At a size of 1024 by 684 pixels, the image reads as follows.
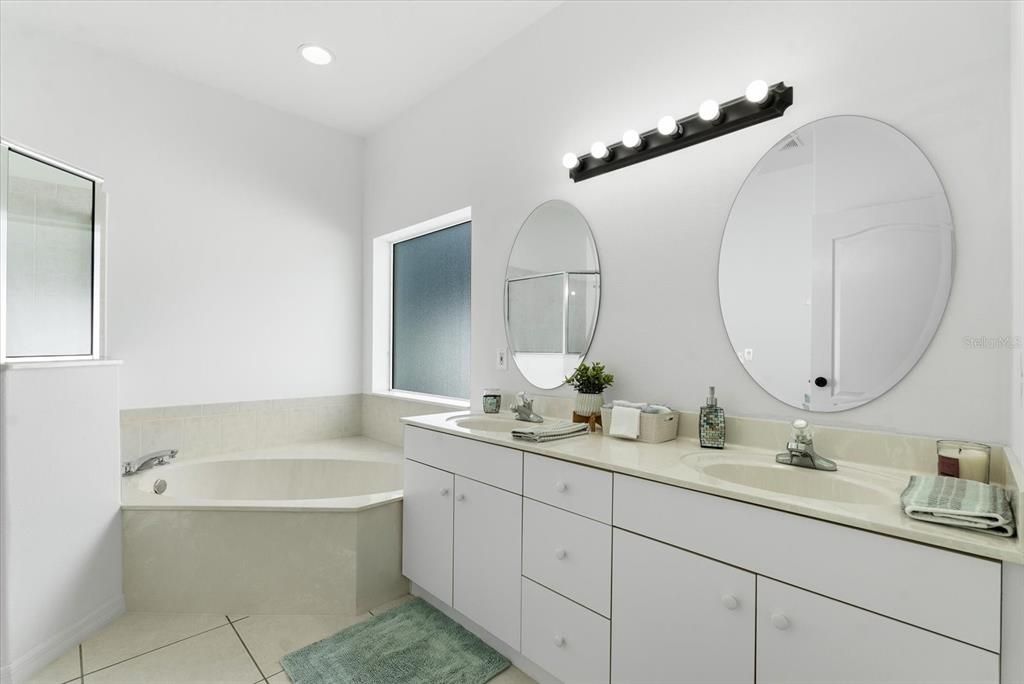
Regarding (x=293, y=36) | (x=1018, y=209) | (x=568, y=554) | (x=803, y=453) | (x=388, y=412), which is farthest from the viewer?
(x=388, y=412)

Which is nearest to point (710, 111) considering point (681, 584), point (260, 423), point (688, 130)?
point (688, 130)

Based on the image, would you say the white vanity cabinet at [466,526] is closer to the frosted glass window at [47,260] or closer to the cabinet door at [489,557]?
the cabinet door at [489,557]

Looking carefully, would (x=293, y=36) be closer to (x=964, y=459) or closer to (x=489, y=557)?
(x=489, y=557)

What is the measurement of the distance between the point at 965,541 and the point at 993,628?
0.15 meters

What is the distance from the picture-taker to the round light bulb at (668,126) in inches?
69.4

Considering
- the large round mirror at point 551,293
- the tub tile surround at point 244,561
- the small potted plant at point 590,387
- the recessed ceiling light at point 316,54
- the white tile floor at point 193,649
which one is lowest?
the white tile floor at point 193,649

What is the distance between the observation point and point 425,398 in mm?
3240

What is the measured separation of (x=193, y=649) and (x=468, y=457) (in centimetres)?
127

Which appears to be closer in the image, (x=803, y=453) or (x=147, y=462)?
(x=803, y=453)

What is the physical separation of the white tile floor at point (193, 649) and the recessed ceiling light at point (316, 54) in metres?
2.70

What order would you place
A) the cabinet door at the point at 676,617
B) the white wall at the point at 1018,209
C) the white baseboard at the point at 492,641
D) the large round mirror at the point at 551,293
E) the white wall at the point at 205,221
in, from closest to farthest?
the white wall at the point at 1018,209, the cabinet door at the point at 676,617, the white baseboard at the point at 492,641, the large round mirror at the point at 551,293, the white wall at the point at 205,221

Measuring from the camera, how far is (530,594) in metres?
1.66

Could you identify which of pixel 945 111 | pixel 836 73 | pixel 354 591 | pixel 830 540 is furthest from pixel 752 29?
pixel 354 591

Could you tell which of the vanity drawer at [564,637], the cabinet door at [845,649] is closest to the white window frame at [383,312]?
the vanity drawer at [564,637]
